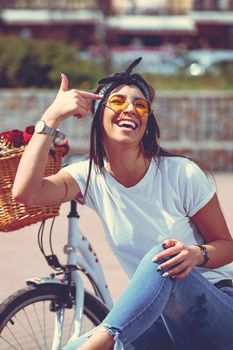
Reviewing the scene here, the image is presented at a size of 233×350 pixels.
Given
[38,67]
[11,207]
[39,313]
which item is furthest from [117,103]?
[38,67]

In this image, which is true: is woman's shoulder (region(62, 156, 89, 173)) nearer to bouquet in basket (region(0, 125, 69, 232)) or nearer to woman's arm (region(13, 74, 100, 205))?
bouquet in basket (region(0, 125, 69, 232))

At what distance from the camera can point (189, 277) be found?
354 centimetres

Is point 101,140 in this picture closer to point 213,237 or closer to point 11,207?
point 11,207

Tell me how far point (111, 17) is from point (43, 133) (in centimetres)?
4158

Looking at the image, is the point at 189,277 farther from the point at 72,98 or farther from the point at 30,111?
the point at 30,111

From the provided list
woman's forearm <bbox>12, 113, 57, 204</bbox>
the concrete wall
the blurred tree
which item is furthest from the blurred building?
woman's forearm <bbox>12, 113, 57, 204</bbox>

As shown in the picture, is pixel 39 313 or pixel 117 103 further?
pixel 39 313

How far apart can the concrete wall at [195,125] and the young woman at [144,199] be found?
25.4 feet

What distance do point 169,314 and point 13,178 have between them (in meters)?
0.70

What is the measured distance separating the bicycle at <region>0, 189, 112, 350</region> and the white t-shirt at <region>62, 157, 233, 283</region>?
24 cm

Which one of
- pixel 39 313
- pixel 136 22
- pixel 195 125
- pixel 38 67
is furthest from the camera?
pixel 136 22

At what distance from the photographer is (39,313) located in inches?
164

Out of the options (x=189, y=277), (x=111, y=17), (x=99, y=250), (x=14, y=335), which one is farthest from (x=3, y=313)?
(x=111, y=17)

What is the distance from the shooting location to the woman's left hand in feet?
11.4
